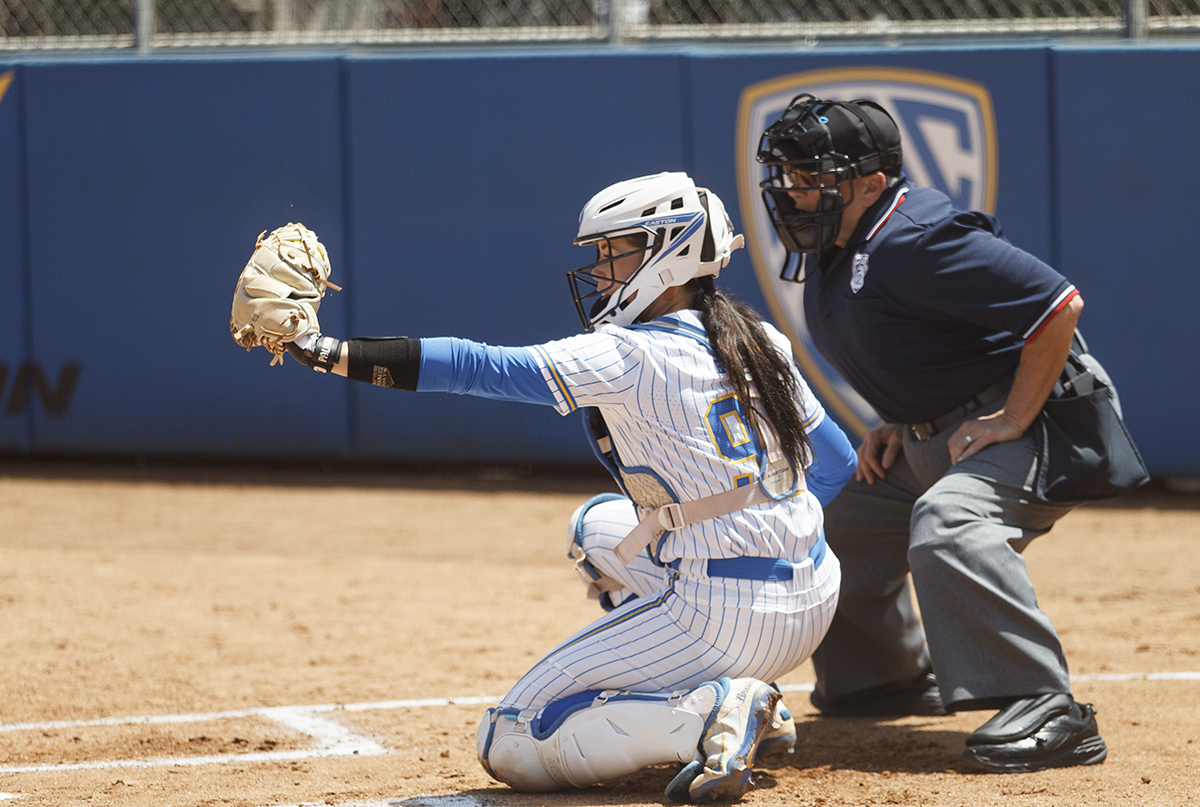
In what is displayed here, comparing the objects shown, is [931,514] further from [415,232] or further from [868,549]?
[415,232]

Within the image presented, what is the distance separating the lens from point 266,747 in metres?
3.52

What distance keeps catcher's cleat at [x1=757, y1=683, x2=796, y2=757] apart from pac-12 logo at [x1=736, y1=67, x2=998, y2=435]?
4.64m

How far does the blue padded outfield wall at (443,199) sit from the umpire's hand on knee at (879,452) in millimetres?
3893

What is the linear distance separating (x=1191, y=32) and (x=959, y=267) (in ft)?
18.1

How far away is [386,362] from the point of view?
8.96ft

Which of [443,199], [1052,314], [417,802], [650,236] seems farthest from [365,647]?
[443,199]

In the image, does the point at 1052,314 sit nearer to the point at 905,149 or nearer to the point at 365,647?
the point at 365,647

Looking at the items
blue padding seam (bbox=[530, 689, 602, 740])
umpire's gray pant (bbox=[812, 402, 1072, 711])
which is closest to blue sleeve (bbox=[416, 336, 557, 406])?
blue padding seam (bbox=[530, 689, 602, 740])

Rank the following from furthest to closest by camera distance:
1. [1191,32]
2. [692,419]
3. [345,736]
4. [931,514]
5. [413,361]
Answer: [1191,32]
[345,736]
[931,514]
[692,419]
[413,361]

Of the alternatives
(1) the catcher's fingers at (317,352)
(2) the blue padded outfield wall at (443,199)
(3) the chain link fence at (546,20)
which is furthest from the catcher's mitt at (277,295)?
(3) the chain link fence at (546,20)

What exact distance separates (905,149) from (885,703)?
4.59 metres

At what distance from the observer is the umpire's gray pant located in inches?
126

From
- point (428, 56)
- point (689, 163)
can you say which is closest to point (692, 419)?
point (689, 163)

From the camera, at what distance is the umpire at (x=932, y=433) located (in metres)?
3.21
